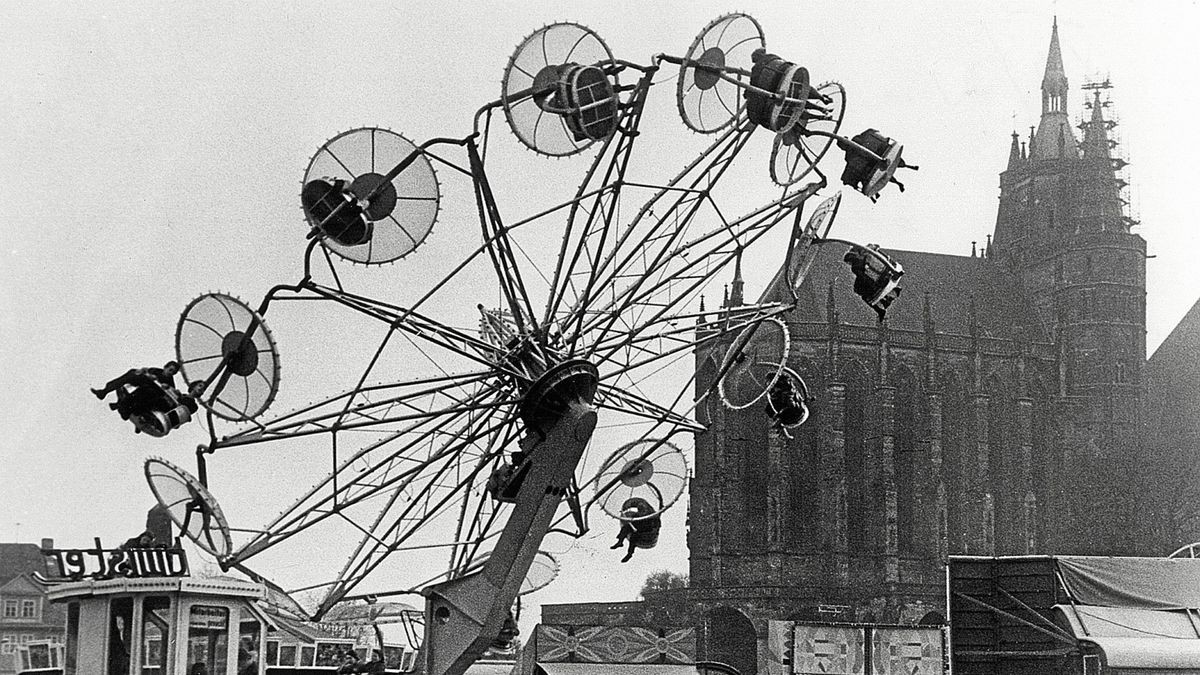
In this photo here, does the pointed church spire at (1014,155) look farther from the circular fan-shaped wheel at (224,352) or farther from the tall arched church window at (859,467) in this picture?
the circular fan-shaped wheel at (224,352)

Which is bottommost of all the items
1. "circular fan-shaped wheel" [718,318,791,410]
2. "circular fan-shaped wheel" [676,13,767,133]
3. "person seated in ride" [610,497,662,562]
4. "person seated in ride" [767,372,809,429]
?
"person seated in ride" [610,497,662,562]

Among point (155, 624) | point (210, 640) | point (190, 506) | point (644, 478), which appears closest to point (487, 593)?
point (190, 506)

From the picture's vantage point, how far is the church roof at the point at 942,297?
105m

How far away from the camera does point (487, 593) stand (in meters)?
18.2

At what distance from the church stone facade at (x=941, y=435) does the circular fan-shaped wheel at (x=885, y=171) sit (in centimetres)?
7118

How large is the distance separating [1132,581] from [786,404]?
6.95m

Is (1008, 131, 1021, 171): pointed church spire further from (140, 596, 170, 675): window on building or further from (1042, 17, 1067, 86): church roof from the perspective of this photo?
(140, 596, 170, 675): window on building

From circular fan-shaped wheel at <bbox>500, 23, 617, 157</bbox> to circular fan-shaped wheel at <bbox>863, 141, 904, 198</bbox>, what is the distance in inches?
166

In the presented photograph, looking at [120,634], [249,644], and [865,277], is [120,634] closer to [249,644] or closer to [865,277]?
[249,644]

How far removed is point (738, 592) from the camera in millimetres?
94188

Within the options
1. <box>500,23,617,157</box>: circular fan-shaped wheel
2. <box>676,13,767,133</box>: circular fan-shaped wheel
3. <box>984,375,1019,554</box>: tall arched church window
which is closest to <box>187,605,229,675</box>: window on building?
<box>500,23,617,157</box>: circular fan-shaped wheel

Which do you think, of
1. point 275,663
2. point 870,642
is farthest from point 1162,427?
point 275,663

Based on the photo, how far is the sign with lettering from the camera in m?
20.3

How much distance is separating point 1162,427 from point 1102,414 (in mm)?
6189
